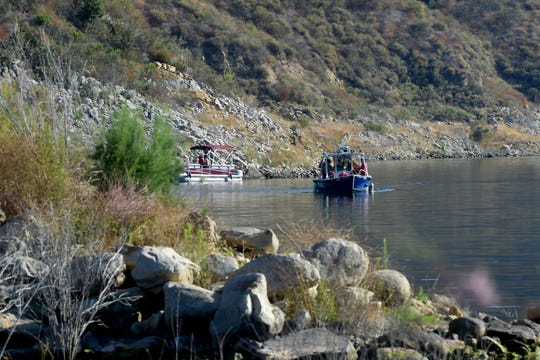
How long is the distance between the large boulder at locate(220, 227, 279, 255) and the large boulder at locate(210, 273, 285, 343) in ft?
13.4

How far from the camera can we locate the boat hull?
4584 cm

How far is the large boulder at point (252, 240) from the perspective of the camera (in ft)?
55.1

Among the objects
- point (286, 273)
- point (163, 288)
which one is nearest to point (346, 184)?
point (286, 273)

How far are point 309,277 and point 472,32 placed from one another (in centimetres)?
9573

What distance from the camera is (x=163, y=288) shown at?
43.2ft

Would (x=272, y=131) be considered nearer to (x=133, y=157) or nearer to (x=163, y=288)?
(x=133, y=157)

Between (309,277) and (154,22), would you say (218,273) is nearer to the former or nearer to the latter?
(309,277)

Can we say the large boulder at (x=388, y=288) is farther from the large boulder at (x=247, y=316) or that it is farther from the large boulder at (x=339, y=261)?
the large boulder at (x=247, y=316)

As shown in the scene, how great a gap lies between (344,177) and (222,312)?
34597 millimetres

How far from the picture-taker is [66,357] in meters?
12.1

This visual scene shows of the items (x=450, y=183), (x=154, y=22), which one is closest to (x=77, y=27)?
(x=154, y=22)

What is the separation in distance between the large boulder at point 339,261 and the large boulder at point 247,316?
5.07ft

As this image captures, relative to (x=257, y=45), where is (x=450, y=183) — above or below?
below

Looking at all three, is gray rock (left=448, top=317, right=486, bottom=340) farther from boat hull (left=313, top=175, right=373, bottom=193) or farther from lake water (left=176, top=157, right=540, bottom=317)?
boat hull (left=313, top=175, right=373, bottom=193)
